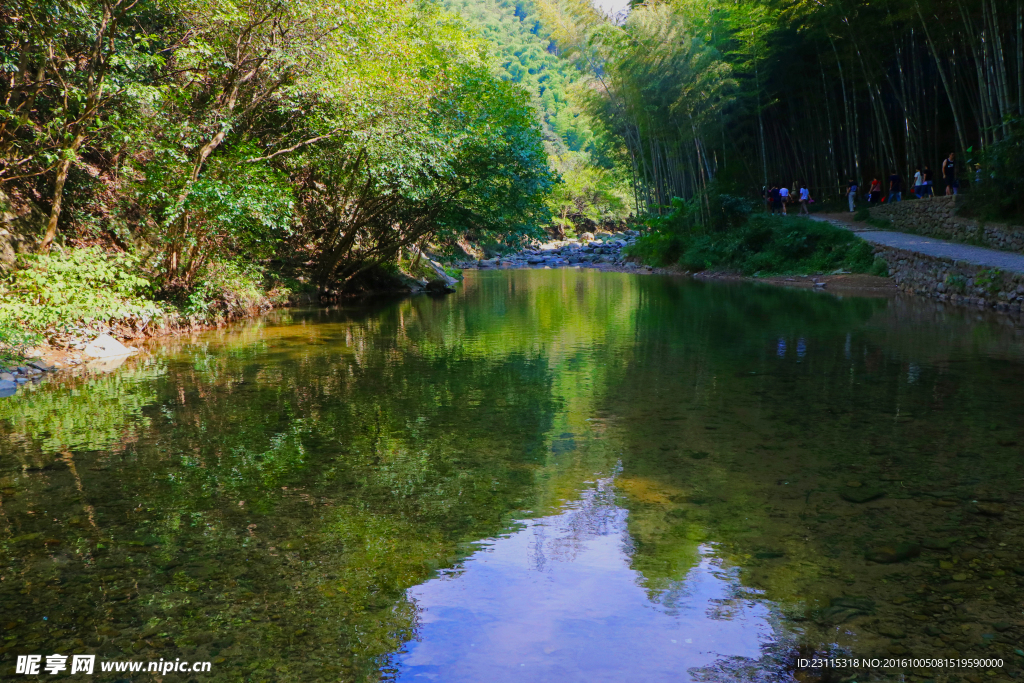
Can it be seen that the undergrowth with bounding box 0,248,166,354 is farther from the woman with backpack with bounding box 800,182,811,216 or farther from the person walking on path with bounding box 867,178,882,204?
the woman with backpack with bounding box 800,182,811,216

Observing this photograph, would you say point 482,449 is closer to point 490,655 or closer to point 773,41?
point 490,655

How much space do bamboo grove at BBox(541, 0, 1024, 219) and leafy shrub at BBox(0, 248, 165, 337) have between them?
15.3m

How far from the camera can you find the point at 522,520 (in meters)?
4.16

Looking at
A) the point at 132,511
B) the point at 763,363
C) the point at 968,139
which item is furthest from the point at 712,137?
the point at 132,511

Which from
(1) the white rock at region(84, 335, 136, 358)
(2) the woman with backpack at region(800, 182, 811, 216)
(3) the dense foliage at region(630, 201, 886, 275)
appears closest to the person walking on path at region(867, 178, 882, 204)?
(2) the woman with backpack at region(800, 182, 811, 216)

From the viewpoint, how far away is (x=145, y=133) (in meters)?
10.8

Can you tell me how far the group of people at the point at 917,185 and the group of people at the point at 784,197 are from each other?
150cm

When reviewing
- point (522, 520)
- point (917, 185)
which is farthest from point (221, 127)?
point (917, 185)

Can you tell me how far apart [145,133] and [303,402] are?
20.0 ft

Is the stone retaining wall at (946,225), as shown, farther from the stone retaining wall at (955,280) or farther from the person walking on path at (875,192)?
the stone retaining wall at (955,280)

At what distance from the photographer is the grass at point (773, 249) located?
65.0ft

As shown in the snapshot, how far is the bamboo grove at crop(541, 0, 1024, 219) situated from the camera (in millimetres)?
15828

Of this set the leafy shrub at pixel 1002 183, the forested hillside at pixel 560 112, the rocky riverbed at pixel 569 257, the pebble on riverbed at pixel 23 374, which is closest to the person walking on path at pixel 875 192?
the leafy shrub at pixel 1002 183

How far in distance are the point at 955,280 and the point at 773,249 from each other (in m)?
8.46
